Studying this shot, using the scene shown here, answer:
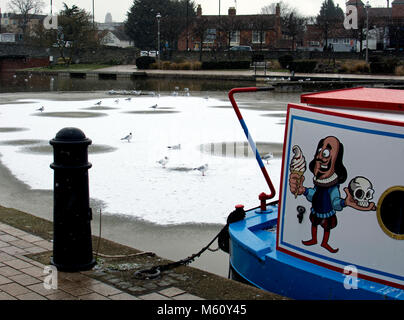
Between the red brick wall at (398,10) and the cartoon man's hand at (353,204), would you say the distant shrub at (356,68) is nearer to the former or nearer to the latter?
the red brick wall at (398,10)

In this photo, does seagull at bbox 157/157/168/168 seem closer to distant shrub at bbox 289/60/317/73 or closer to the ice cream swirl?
the ice cream swirl

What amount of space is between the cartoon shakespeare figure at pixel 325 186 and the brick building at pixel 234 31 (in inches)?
2449

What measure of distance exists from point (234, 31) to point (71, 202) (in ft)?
231

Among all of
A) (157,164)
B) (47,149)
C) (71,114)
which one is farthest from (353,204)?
(71,114)

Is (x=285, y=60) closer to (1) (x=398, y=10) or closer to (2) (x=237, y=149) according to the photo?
(1) (x=398, y=10)

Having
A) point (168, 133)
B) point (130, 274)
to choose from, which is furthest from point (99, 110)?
point (130, 274)

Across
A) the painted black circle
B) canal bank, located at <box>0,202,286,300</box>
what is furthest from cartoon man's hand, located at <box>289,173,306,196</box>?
canal bank, located at <box>0,202,286,300</box>

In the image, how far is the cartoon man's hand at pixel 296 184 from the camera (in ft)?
16.6

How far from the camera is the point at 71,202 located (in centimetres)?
516

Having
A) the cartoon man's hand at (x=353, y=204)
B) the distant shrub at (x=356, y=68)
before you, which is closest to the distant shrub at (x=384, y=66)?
the distant shrub at (x=356, y=68)

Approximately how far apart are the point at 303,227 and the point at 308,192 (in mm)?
329

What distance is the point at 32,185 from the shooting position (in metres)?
10.2

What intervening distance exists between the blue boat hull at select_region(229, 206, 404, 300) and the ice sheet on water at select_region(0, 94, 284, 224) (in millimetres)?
2077

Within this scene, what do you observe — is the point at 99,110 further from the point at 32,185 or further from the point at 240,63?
the point at 240,63
